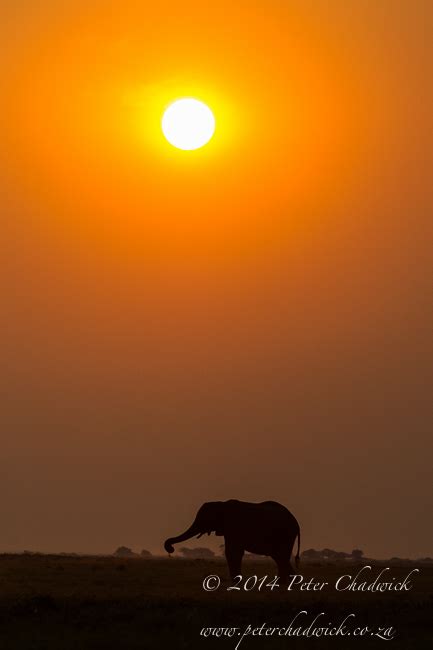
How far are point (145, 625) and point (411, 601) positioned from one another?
9212 millimetres

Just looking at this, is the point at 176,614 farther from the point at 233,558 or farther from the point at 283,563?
the point at 283,563

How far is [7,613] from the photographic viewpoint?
2598 centimetres

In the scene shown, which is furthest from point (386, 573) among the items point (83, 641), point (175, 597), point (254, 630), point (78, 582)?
point (83, 641)

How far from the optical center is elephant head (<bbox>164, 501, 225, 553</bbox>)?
39.2m

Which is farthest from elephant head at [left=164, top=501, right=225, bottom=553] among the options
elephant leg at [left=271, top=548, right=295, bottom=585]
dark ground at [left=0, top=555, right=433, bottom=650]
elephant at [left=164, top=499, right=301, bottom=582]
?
dark ground at [left=0, top=555, right=433, bottom=650]

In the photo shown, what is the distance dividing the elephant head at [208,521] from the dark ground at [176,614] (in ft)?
12.2

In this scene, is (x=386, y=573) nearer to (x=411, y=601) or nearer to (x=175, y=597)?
(x=411, y=601)

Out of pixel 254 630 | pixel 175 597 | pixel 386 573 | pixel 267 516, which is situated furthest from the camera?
pixel 386 573

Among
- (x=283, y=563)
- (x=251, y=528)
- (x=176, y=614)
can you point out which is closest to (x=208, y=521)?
(x=251, y=528)

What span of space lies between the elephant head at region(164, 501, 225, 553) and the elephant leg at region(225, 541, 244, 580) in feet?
3.36

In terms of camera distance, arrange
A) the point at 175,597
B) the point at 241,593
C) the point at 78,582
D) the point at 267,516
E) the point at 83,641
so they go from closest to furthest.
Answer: the point at 83,641 → the point at 175,597 → the point at 241,593 → the point at 78,582 → the point at 267,516

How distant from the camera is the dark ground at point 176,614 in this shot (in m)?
23.4

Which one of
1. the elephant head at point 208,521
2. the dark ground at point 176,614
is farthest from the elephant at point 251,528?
the dark ground at point 176,614

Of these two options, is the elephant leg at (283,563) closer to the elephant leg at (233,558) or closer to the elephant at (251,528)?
→ the elephant at (251,528)
